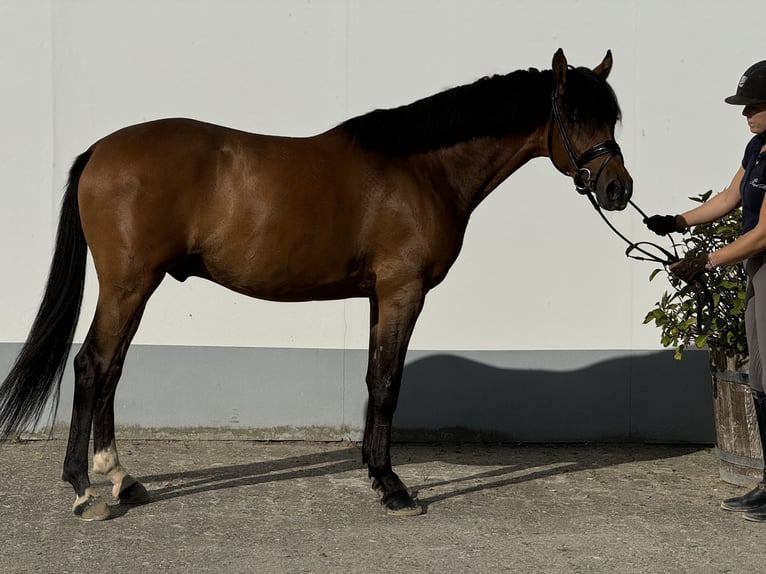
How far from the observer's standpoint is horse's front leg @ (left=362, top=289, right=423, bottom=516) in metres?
4.43

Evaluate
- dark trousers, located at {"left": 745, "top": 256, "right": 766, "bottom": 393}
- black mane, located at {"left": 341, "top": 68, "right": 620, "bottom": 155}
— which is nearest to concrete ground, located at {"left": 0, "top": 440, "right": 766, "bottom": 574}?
dark trousers, located at {"left": 745, "top": 256, "right": 766, "bottom": 393}

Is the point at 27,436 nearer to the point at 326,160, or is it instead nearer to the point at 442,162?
the point at 326,160

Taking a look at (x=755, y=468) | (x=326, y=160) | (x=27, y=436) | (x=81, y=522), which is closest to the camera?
(x=81, y=522)

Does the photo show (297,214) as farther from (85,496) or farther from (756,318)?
(756,318)

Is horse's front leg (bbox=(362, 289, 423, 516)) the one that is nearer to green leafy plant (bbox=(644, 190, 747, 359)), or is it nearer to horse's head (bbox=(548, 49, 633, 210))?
horse's head (bbox=(548, 49, 633, 210))

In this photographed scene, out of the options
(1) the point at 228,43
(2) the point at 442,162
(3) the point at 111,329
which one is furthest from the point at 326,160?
(1) the point at 228,43

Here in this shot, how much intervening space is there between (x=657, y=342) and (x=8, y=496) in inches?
153

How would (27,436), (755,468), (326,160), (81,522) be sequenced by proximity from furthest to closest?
(27,436)
(755,468)
(326,160)
(81,522)

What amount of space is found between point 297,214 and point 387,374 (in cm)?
87

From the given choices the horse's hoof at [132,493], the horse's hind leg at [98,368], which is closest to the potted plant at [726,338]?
the horse's hind leg at [98,368]

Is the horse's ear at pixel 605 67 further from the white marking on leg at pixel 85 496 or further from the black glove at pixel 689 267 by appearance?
the white marking on leg at pixel 85 496

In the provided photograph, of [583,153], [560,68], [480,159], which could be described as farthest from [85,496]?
[560,68]

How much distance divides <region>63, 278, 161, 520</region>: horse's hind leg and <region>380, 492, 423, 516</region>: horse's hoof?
4.11 feet

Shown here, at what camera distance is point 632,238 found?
19.4 ft
